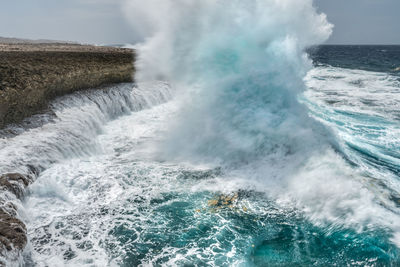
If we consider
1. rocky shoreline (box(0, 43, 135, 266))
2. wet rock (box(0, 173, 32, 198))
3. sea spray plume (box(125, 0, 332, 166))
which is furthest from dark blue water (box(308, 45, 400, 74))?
wet rock (box(0, 173, 32, 198))

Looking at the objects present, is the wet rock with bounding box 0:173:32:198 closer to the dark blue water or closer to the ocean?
the ocean

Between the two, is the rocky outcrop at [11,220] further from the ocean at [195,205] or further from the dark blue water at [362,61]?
the dark blue water at [362,61]

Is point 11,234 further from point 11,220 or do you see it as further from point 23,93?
point 23,93

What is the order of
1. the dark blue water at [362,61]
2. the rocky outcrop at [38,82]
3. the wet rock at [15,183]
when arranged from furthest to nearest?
1. the dark blue water at [362,61]
2. the rocky outcrop at [38,82]
3. the wet rock at [15,183]

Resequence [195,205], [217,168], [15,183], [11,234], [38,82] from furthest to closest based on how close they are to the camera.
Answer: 1. [38,82]
2. [217,168]
3. [195,205]
4. [15,183]
5. [11,234]

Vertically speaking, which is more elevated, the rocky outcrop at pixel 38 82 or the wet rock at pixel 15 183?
the rocky outcrop at pixel 38 82

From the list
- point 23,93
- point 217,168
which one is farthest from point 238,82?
point 23,93

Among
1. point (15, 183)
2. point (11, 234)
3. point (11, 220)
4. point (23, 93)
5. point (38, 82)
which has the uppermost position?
point (38, 82)

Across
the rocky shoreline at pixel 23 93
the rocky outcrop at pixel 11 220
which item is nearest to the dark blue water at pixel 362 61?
the rocky shoreline at pixel 23 93

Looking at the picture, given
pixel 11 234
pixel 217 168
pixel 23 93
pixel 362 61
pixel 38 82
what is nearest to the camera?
pixel 11 234

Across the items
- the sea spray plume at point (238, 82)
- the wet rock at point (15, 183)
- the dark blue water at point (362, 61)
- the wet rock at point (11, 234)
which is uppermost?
the dark blue water at point (362, 61)
